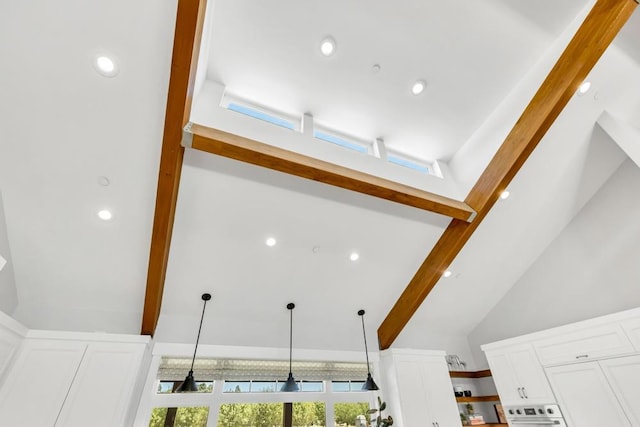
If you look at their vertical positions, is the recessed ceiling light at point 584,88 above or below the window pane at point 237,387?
above

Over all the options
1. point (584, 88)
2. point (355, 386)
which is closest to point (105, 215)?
point (355, 386)

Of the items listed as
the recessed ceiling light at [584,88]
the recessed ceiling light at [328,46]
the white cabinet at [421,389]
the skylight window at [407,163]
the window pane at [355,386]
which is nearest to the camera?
A: the recessed ceiling light at [328,46]

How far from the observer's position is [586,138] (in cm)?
375

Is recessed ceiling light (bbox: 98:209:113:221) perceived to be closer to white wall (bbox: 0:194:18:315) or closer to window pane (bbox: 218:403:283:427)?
white wall (bbox: 0:194:18:315)

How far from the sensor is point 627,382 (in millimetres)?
3115

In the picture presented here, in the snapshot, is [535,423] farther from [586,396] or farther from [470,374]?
[470,374]

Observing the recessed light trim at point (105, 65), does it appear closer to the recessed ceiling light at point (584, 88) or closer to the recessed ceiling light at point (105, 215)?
the recessed ceiling light at point (105, 215)

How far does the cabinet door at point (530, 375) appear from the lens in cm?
375

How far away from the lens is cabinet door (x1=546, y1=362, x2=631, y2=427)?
3.19m

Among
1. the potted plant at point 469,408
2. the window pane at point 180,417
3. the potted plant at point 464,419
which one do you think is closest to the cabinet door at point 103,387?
the window pane at point 180,417

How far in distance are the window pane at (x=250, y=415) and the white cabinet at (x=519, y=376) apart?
10.4 feet

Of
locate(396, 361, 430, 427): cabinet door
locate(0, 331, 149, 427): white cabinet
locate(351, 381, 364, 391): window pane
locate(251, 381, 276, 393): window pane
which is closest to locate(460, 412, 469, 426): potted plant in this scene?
locate(396, 361, 430, 427): cabinet door

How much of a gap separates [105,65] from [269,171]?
5.09ft

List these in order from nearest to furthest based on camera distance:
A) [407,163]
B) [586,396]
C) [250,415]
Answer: [586,396] < [250,415] < [407,163]
